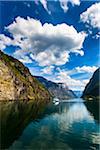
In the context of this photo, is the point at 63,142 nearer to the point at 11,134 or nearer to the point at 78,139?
the point at 78,139

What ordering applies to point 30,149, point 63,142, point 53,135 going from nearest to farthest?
point 30,149 < point 63,142 < point 53,135

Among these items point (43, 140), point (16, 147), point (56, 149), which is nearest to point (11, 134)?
point (43, 140)

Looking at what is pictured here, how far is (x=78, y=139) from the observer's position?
4984 centimetres

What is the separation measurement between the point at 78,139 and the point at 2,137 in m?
15.2

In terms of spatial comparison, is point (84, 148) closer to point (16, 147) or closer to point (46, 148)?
point (46, 148)

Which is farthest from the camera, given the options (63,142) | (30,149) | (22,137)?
(22,137)

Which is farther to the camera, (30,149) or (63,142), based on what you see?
(63,142)

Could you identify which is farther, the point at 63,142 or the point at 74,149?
the point at 63,142

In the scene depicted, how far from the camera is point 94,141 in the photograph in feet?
157

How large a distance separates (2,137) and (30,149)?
10612 millimetres

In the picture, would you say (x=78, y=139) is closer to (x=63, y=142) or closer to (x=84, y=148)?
(x=63, y=142)

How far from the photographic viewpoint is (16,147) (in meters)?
41.8

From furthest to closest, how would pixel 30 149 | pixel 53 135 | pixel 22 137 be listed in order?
pixel 53 135 < pixel 22 137 < pixel 30 149

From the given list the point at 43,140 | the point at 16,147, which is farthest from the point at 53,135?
the point at 16,147
